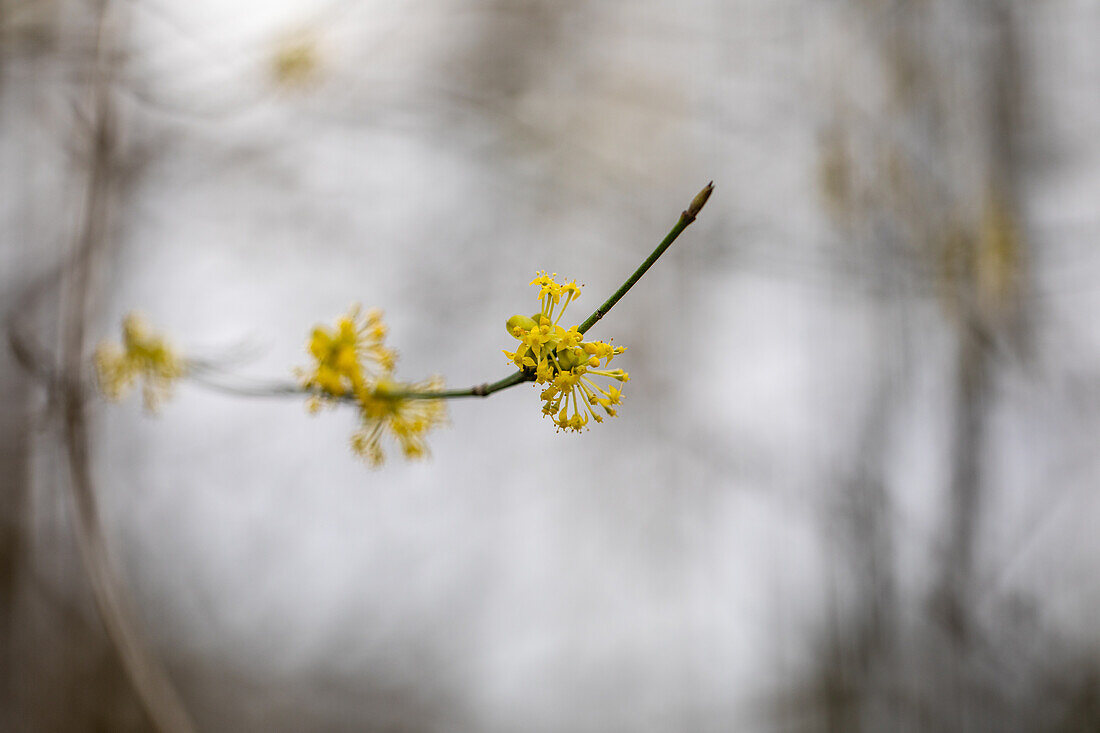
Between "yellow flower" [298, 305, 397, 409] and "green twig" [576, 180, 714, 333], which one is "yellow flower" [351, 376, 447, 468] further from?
"green twig" [576, 180, 714, 333]

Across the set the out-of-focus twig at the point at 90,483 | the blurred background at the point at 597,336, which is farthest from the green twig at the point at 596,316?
the blurred background at the point at 597,336

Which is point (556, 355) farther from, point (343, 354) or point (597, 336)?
point (597, 336)

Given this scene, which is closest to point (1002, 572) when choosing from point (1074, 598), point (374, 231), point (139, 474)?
point (1074, 598)

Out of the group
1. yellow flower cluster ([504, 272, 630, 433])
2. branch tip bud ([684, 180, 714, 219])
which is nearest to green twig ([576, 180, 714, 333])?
branch tip bud ([684, 180, 714, 219])

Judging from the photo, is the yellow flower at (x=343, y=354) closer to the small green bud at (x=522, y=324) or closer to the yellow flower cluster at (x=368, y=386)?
the yellow flower cluster at (x=368, y=386)

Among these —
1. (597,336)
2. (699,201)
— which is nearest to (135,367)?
(699,201)

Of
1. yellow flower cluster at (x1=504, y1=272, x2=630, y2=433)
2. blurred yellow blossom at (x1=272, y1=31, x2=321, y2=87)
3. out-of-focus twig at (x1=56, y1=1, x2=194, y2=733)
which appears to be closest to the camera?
yellow flower cluster at (x1=504, y1=272, x2=630, y2=433)
